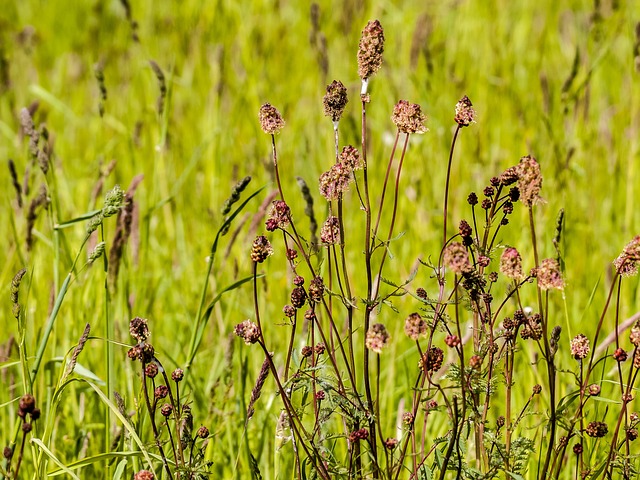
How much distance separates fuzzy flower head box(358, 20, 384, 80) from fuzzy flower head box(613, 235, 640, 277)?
52cm

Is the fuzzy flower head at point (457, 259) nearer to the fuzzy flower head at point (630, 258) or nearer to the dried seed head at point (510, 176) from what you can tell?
the dried seed head at point (510, 176)

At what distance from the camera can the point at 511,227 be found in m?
3.44

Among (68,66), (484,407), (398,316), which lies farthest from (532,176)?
(68,66)

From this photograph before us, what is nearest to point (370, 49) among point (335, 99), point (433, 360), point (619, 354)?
point (335, 99)

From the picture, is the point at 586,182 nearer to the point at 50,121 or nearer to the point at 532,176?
the point at 532,176

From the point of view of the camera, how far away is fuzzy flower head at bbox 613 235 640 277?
149cm

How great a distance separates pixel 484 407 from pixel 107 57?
413 centimetres

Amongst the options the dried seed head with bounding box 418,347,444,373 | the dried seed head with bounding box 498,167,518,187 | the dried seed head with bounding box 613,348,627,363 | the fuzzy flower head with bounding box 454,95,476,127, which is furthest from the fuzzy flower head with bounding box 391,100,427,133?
the dried seed head with bounding box 613,348,627,363

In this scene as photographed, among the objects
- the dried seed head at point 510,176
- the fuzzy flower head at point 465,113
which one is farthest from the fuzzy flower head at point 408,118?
the dried seed head at point 510,176

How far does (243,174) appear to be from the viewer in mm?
3885

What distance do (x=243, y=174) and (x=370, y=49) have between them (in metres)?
2.39

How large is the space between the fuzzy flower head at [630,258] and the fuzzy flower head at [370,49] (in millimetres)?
524

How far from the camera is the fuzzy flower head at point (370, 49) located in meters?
1.52

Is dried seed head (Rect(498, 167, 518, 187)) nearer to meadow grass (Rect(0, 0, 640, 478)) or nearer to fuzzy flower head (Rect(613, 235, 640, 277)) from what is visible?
fuzzy flower head (Rect(613, 235, 640, 277))
